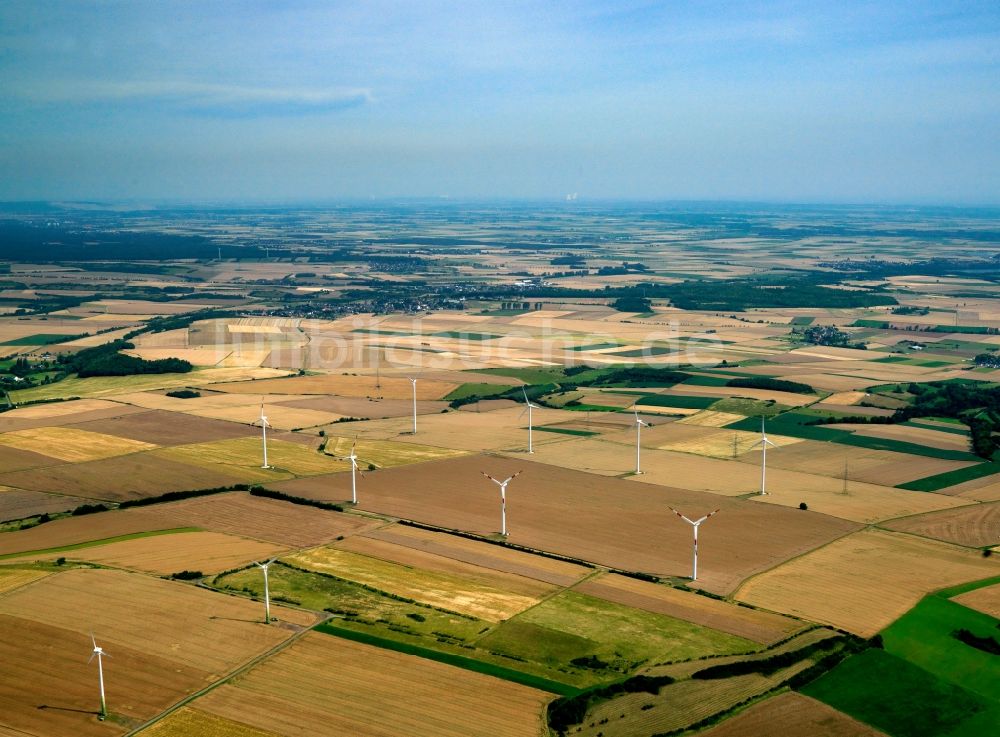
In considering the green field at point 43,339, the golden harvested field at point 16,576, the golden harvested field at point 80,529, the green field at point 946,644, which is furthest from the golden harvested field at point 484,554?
the green field at point 43,339

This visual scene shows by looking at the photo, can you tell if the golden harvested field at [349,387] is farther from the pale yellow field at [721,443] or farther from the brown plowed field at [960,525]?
the brown plowed field at [960,525]

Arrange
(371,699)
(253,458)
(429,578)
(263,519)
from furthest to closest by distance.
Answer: (253,458) → (263,519) → (429,578) → (371,699)

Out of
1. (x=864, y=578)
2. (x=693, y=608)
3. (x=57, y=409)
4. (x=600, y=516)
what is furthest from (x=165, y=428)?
(x=864, y=578)

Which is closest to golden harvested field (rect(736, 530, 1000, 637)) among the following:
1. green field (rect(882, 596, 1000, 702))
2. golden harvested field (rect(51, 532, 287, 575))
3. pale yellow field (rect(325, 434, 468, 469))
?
green field (rect(882, 596, 1000, 702))

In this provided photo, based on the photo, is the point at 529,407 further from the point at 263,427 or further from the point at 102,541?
the point at 102,541

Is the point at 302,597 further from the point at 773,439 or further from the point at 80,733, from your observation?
the point at 773,439
